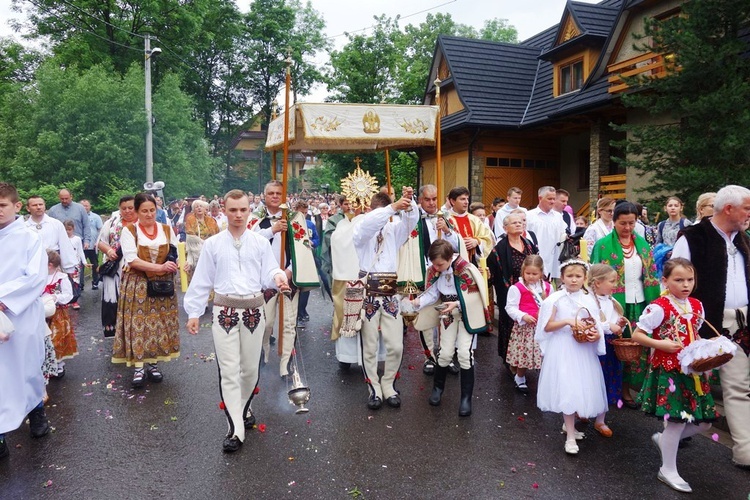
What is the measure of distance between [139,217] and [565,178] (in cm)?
1782

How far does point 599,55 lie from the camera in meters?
17.1

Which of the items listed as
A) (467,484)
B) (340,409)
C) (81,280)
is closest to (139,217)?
(340,409)

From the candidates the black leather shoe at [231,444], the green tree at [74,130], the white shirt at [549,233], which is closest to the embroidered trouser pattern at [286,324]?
the black leather shoe at [231,444]

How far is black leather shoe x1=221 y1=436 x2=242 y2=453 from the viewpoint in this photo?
438 cm

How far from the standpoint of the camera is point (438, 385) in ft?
18.0

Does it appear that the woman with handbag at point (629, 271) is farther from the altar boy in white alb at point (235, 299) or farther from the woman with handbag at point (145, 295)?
the woman with handbag at point (145, 295)

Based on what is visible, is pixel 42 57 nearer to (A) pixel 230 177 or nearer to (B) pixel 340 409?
(A) pixel 230 177

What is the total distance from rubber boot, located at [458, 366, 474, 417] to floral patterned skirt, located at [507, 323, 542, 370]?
2.97 feet

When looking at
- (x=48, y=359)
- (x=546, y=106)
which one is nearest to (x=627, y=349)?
(x=48, y=359)

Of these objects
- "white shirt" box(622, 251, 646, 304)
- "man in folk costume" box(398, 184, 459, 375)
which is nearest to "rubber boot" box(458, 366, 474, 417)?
"man in folk costume" box(398, 184, 459, 375)

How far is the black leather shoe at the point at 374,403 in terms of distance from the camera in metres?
5.33

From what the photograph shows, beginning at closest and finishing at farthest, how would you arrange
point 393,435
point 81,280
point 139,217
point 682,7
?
point 393,435 < point 139,217 < point 682,7 < point 81,280

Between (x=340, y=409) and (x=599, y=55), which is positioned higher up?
(x=599, y=55)

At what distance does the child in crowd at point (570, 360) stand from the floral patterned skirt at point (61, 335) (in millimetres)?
5151
